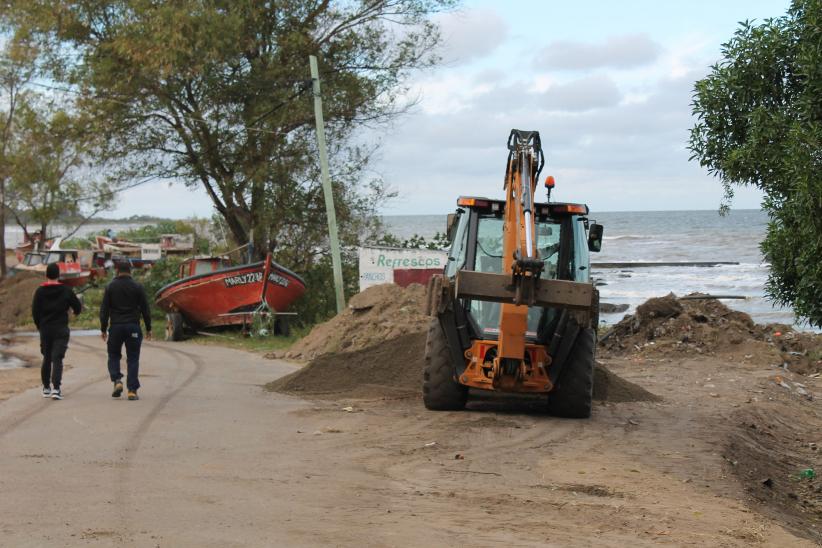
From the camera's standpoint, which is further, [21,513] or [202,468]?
[202,468]

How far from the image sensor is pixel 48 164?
39.2 m

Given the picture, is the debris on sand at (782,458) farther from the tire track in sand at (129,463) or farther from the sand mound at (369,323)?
the sand mound at (369,323)

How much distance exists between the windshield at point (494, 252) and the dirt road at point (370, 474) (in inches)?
49.8

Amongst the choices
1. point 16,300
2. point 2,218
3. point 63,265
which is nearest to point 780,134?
point 16,300

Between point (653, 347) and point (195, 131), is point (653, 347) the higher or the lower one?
the lower one

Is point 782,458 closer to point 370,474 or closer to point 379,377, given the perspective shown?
point 370,474

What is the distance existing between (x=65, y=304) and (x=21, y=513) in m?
6.86

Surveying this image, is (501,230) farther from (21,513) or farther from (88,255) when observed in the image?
(88,255)

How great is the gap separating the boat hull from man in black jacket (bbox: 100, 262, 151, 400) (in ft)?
41.2

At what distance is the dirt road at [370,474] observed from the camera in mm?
6723

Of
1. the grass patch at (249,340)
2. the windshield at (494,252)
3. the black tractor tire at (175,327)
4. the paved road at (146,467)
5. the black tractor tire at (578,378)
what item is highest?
the windshield at (494,252)

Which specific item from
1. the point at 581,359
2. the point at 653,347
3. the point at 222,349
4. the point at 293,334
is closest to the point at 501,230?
the point at 581,359

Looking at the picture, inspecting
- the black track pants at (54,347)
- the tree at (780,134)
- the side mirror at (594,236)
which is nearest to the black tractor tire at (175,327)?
the black track pants at (54,347)

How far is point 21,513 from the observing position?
6871 mm
